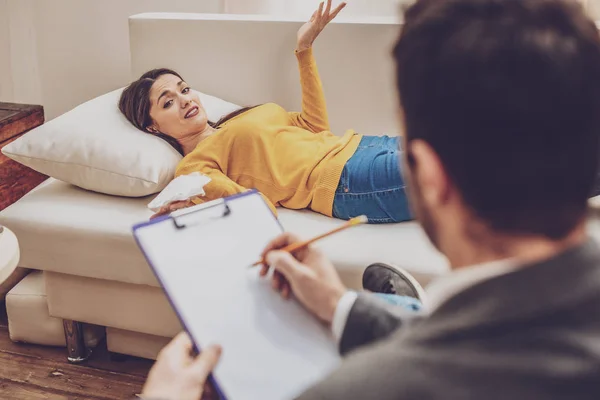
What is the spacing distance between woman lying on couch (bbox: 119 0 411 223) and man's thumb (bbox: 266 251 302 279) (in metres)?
0.60

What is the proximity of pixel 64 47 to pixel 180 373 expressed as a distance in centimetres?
211

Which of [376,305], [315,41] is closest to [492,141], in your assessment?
[376,305]

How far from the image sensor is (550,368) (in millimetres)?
484

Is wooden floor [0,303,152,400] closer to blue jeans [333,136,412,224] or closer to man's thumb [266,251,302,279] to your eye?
blue jeans [333,136,412,224]

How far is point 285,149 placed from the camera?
1700 mm

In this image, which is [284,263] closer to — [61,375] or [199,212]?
[199,212]

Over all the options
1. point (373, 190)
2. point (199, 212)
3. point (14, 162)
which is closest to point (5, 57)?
point (14, 162)

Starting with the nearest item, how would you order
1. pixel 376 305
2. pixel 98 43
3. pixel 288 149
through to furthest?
1. pixel 376 305
2. pixel 288 149
3. pixel 98 43

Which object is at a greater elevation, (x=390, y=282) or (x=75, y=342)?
(x=390, y=282)

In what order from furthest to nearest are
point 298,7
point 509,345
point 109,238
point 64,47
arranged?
point 64,47 → point 298,7 → point 109,238 → point 509,345

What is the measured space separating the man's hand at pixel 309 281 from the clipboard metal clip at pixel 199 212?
0.13m

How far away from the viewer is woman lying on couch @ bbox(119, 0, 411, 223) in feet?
5.18

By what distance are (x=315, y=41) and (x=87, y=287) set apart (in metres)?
0.95

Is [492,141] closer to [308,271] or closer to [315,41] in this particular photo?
[308,271]
